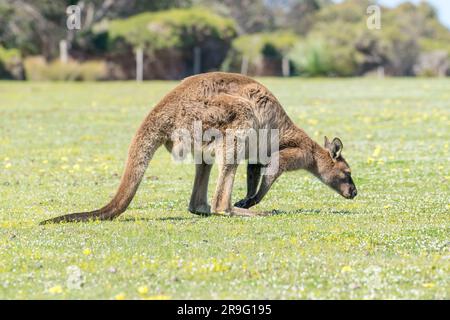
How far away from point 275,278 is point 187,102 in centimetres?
276

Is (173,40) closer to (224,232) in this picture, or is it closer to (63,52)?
(63,52)

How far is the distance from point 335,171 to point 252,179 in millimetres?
1090

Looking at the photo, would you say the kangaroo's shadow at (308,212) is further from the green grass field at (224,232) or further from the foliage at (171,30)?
the foliage at (171,30)

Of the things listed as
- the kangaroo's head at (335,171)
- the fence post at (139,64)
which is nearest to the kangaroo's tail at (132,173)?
the kangaroo's head at (335,171)

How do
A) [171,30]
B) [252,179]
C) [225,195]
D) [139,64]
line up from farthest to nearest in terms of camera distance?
[171,30] → [139,64] → [252,179] → [225,195]

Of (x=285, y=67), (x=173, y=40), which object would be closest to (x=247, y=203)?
(x=173, y=40)

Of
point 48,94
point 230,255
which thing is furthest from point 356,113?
point 230,255

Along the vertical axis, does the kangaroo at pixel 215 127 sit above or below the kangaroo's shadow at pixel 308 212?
above

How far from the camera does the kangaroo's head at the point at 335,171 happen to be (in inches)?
384

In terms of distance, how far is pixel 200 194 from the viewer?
29.2 feet

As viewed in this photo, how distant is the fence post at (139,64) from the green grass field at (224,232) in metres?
27.1

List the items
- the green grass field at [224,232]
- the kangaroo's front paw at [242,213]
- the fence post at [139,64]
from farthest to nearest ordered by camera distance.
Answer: the fence post at [139,64], the kangaroo's front paw at [242,213], the green grass field at [224,232]

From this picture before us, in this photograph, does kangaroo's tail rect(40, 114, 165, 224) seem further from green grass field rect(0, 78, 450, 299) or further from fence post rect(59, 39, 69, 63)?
fence post rect(59, 39, 69, 63)

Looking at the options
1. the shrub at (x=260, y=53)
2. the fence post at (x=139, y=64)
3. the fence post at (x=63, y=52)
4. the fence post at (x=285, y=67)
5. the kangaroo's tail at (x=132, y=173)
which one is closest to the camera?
the kangaroo's tail at (x=132, y=173)
